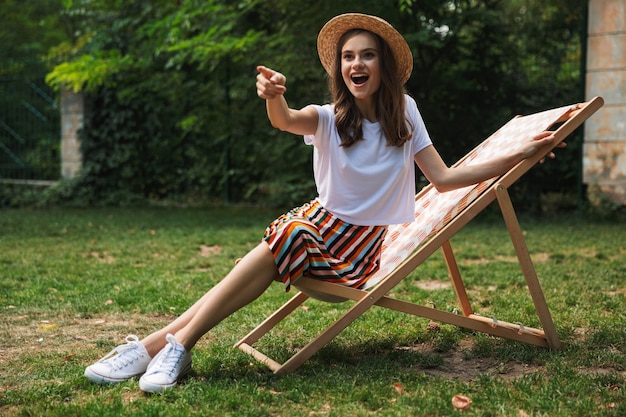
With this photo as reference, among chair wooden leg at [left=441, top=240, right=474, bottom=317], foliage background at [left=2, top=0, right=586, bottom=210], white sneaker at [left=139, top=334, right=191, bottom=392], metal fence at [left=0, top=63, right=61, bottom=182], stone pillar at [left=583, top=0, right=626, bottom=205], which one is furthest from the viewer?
metal fence at [left=0, top=63, right=61, bottom=182]

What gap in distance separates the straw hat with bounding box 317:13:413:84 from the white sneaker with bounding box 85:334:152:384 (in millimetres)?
1467

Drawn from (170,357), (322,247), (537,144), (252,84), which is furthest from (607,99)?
(170,357)

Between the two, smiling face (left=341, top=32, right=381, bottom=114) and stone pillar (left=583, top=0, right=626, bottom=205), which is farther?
stone pillar (left=583, top=0, right=626, bottom=205)

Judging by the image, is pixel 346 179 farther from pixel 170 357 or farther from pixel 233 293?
pixel 170 357

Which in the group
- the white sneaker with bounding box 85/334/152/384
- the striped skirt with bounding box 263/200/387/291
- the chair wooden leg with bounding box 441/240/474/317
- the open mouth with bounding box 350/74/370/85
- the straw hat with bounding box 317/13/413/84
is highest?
the straw hat with bounding box 317/13/413/84

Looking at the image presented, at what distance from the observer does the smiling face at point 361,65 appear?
3184 mm

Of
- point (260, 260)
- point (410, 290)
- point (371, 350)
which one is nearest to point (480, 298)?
point (410, 290)

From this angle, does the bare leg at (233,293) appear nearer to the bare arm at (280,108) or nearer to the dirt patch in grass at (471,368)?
the bare arm at (280,108)

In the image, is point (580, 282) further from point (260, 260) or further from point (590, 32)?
point (590, 32)

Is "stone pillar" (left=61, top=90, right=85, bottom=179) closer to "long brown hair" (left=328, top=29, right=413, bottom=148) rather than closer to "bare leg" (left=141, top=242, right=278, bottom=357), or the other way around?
"long brown hair" (left=328, top=29, right=413, bottom=148)

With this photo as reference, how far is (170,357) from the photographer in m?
2.89

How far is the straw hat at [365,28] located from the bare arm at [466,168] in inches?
14.9

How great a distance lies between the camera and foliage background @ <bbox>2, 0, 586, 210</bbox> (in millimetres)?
9516

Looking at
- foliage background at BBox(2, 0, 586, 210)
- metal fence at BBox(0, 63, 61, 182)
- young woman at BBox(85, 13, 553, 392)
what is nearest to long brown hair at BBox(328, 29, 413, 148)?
young woman at BBox(85, 13, 553, 392)
